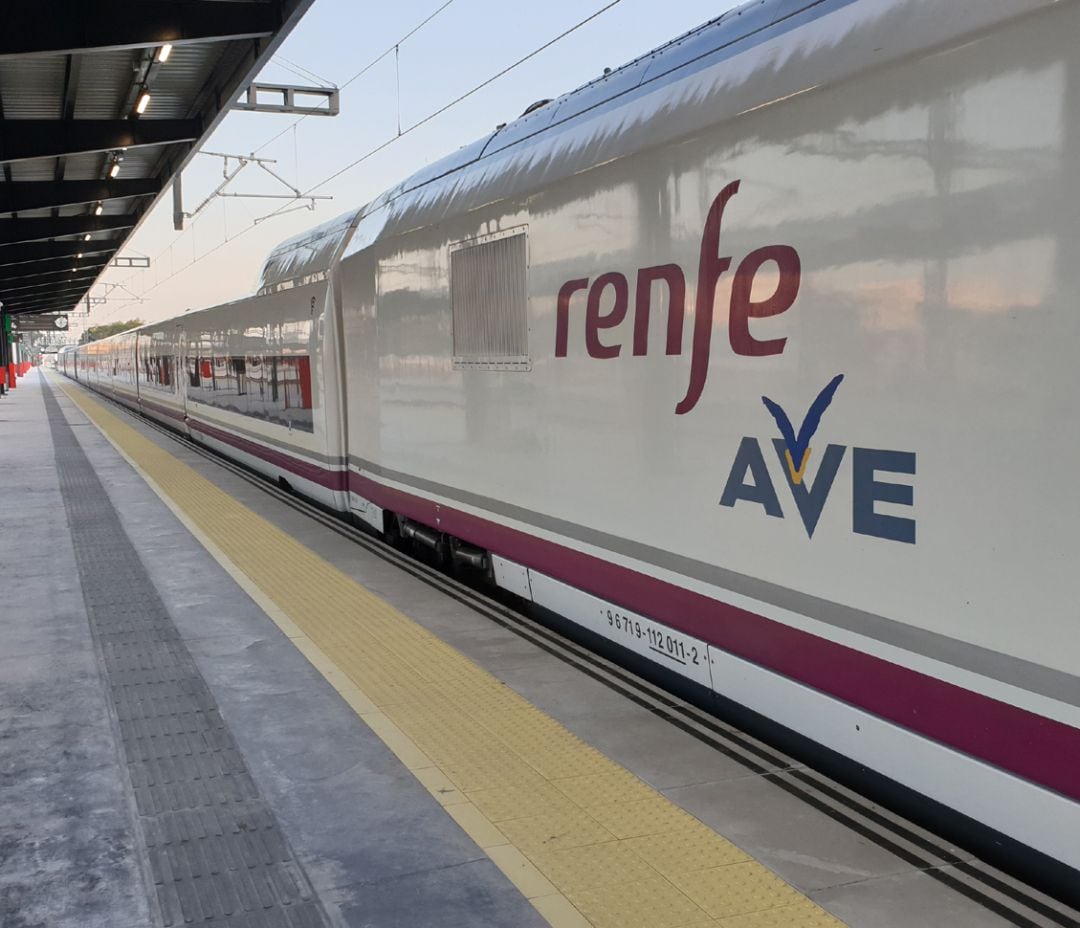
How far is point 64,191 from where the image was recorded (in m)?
19.4

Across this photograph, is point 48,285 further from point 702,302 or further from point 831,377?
point 831,377

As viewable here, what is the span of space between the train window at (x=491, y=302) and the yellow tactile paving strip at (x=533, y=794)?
1.67 meters

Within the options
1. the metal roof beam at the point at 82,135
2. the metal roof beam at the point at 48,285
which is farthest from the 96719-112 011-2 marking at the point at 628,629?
the metal roof beam at the point at 48,285

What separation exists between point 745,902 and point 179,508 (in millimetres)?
9604

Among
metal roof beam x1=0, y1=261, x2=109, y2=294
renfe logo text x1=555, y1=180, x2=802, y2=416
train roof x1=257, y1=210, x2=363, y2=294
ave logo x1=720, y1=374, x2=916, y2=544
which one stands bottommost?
ave logo x1=720, y1=374, x2=916, y2=544

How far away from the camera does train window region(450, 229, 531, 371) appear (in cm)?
576

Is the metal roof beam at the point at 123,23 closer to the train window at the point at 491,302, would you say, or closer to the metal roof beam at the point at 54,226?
the train window at the point at 491,302

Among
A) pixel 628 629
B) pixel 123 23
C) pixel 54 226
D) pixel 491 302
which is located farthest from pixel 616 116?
pixel 54 226

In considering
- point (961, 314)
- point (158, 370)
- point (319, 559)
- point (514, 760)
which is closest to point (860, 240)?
point (961, 314)

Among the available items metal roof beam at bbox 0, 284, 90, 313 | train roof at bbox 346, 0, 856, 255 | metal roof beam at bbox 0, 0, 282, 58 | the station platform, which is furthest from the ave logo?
metal roof beam at bbox 0, 284, 90, 313

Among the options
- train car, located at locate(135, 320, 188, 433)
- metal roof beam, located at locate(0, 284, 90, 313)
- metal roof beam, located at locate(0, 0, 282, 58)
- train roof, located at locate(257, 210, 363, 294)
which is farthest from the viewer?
metal roof beam, located at locate(0, 284, 90, 313)

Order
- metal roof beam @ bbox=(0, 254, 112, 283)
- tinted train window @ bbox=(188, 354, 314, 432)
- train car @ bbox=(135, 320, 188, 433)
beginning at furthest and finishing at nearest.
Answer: metal roof beam @ bbox=(0, 254, 112, 283), train car @ bbox=(135, 320, 188, 433), tinted train window @ bbox=(188, 354, 314, 432)

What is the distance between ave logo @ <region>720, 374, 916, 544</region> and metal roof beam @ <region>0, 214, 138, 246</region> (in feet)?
74.5

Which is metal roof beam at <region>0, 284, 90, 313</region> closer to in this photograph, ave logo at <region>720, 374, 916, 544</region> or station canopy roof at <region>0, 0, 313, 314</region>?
station canopy roof at <region>0, 0, 313, 314</region>
